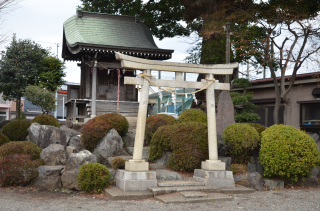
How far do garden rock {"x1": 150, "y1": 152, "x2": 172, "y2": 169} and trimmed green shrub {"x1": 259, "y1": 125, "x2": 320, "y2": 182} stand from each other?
3060 millimetres

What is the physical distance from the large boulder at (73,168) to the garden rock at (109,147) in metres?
1.35

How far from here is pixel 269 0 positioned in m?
15.1

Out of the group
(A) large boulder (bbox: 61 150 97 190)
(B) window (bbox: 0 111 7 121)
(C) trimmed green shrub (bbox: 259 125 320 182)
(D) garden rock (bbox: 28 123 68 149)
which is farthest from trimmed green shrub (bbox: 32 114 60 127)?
(B) window (bbox: 0 111 7 121)

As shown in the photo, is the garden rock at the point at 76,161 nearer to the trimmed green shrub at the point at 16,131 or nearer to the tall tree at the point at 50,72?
the trimmed green shrub at the point at 16,131

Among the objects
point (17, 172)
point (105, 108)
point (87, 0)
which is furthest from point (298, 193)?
point (87, 0)

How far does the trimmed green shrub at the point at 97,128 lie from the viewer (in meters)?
10.4

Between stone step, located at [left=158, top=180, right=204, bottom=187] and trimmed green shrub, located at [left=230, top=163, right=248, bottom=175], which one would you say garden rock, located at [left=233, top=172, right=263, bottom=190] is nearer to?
trimmed green shrub, located at [left=230, top=163, right=248, bottom=175]

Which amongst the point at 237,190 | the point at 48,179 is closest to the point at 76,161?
the point at 48,179

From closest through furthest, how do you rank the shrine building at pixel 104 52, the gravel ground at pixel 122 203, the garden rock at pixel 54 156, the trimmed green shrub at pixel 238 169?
the gravel ground at pixel 122 203 < the garden rock at pixel 54 156 < the trimmed green shrub at pixel 238 169 < the shrine building at pixel 104 52

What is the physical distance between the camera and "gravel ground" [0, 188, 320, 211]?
6570 mm

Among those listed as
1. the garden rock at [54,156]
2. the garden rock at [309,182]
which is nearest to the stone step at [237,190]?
the garden rock at [309,182]

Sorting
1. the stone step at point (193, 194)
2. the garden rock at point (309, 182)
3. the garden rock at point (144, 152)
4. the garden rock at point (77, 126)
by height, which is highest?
the garden rock at point (77, 126)

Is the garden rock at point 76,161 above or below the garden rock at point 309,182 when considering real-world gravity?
above

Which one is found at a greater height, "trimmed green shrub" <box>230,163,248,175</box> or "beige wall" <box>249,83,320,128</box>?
"beige wall" <box>249,83,320,128</box>
